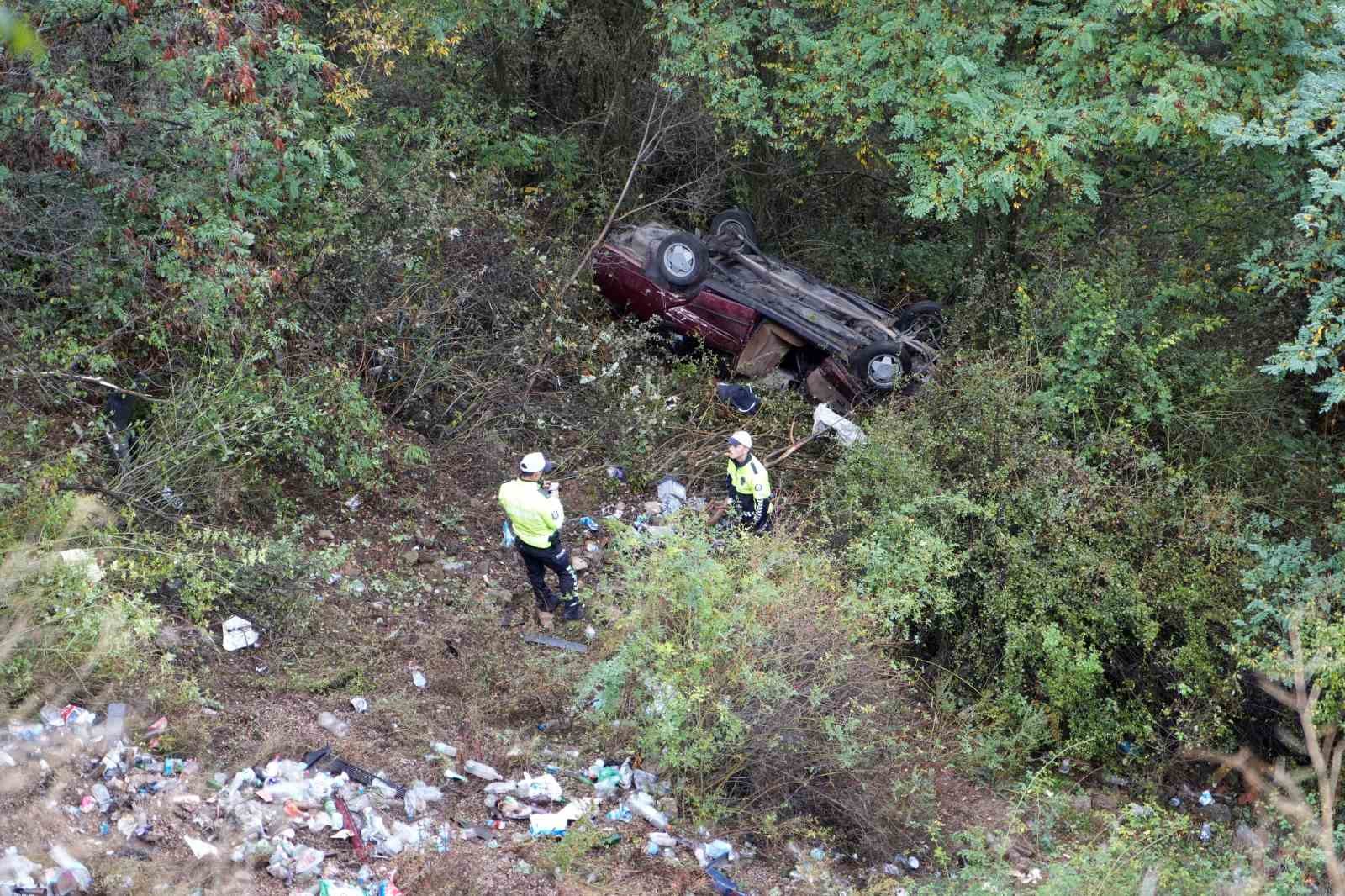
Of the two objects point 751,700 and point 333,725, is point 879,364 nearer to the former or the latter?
point 751,700

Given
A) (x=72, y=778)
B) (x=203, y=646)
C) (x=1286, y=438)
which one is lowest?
(x=203, y=646)

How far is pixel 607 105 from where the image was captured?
1305 cm

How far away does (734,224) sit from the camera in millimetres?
12320

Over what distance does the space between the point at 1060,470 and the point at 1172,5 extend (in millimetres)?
→ 3549

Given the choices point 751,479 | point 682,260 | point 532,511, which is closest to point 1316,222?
point 751,479

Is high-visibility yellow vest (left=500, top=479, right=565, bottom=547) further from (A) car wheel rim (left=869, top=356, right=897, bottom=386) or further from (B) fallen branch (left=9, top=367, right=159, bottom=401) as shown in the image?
(A) car wheel rim (left=869, top=356, right=897, bottom=386)

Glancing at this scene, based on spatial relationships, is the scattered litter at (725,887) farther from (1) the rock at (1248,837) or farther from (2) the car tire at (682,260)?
(2) the car tire at (682,260)

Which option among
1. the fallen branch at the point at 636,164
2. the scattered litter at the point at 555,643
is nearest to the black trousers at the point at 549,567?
the scattered litter at the point at 555,643

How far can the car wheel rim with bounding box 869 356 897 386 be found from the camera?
10.3 m

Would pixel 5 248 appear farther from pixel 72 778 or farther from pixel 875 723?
pixel 875 723

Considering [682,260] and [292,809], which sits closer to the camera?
[292,809]

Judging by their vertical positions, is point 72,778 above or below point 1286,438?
below

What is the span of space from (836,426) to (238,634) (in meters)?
5.16

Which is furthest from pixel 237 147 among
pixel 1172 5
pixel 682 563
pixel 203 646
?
pixel 1172 5
